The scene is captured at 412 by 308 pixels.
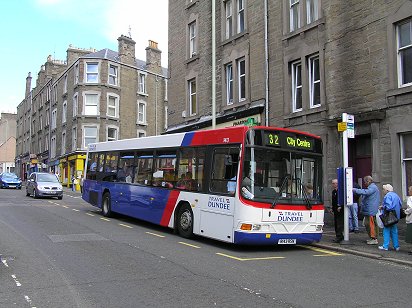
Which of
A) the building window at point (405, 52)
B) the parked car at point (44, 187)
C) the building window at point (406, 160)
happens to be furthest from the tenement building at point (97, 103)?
the building window at point (406, 160)

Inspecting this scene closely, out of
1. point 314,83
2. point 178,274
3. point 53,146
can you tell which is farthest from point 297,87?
point 53,146

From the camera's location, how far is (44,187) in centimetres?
2536

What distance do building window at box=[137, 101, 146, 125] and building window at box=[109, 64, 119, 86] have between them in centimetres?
367

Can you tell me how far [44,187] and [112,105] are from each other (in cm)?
1924

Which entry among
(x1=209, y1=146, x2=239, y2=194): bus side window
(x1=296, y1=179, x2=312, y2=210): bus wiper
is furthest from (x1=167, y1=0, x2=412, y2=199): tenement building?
(x1=209, y1=146, x2=239, y2=194): bus side window

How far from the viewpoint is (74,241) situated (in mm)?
10328

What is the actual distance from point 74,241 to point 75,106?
35.3 metres

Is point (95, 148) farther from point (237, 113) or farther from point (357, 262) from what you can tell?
point (357, 262)

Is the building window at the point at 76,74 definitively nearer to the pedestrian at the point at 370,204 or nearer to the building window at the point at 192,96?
the building window at the point at 192,96

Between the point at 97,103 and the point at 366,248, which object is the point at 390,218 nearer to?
the point at 366,248

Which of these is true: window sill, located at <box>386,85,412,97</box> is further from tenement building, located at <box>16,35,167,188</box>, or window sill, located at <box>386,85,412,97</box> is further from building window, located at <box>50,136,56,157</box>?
building window, located at <box>50,136,56,157</box>

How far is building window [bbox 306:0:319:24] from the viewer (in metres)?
16.4

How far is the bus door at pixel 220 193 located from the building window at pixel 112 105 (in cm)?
3389

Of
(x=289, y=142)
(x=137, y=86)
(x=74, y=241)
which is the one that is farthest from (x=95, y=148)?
(x=137, y=86)
